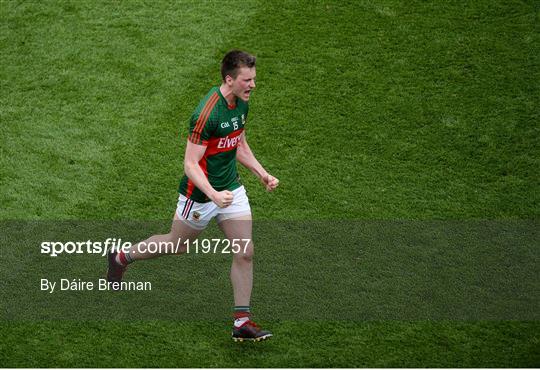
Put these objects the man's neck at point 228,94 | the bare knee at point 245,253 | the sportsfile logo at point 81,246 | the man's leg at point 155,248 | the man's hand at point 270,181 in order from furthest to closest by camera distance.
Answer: the sportsfile logo at point 81,246, the man's leg at point 155,248, the man's hand at point 270,181, the bare knee at point 245,253, the man's neck at point 228,94

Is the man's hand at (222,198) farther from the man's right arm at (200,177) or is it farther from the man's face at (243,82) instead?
the man's face at (243,82)

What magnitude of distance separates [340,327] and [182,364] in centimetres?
125

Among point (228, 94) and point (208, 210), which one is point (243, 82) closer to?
point (228, 94)

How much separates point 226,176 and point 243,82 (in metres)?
0.74

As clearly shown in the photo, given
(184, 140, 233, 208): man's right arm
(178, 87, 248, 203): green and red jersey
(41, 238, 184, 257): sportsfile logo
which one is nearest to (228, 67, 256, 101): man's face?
(178, 87, 248, 203): green and red jersey

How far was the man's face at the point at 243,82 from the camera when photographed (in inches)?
253

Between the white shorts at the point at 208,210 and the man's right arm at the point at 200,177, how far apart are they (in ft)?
1.14

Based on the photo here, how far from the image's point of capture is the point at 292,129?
372 inches

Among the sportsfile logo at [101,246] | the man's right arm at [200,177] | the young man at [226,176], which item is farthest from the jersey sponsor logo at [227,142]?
the sportsfile logo at [101,246]

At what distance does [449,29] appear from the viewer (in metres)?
10.6

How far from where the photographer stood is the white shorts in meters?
6.76

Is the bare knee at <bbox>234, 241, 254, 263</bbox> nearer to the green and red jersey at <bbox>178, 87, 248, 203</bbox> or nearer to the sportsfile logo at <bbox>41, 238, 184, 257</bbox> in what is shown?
the green and red jersey at <bbox>178, 87, 248, 203</bbox>

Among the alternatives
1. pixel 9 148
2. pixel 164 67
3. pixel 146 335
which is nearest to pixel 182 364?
pixel 146 335

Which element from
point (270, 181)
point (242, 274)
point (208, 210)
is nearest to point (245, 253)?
point (242, 274)
